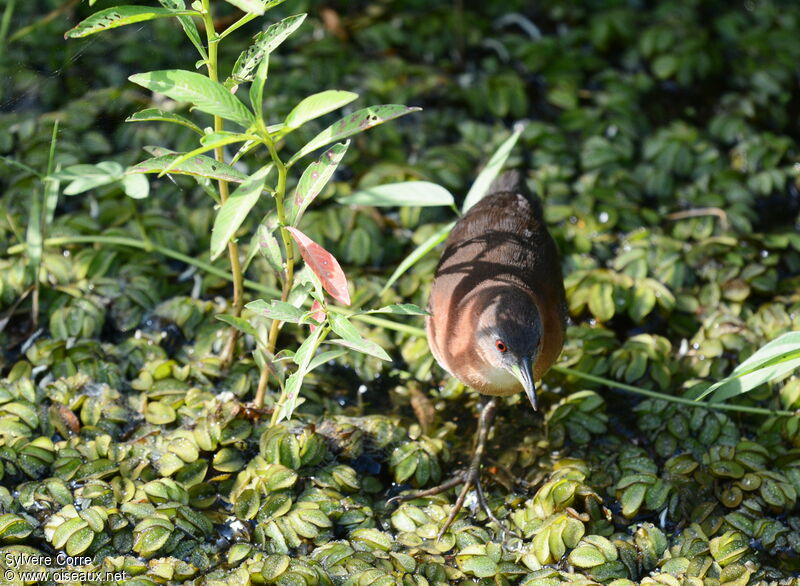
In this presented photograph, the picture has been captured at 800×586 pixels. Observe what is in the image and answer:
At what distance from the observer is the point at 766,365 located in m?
3.14

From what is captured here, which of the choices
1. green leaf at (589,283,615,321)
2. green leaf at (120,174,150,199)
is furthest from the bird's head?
green leaf at (120,174,150,199)

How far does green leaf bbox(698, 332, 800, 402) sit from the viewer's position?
9.65ft

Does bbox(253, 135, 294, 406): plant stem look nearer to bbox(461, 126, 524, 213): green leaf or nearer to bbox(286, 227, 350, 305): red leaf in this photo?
bbox(286, 227, 350, 305): red leaf

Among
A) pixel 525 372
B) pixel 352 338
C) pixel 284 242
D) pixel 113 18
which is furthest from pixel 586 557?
pixel 113 18

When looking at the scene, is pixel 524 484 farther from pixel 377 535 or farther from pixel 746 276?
pixel 746 276

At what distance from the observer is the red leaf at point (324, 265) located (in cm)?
260

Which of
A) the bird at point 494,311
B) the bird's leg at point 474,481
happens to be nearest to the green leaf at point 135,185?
the bird at point 494,311

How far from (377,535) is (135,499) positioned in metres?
0.82

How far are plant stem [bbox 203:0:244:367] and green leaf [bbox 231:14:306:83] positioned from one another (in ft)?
0.26

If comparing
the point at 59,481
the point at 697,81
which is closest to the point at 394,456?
the point at 59,481

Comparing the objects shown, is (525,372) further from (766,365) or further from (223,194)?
(223,194)

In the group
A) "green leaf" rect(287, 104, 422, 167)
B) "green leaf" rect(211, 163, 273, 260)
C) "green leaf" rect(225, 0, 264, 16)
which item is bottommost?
"green leaf" rect(211, 163, 273, 260)

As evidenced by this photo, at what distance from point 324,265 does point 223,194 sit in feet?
1.81

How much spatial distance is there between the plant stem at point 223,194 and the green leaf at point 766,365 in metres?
1.67
